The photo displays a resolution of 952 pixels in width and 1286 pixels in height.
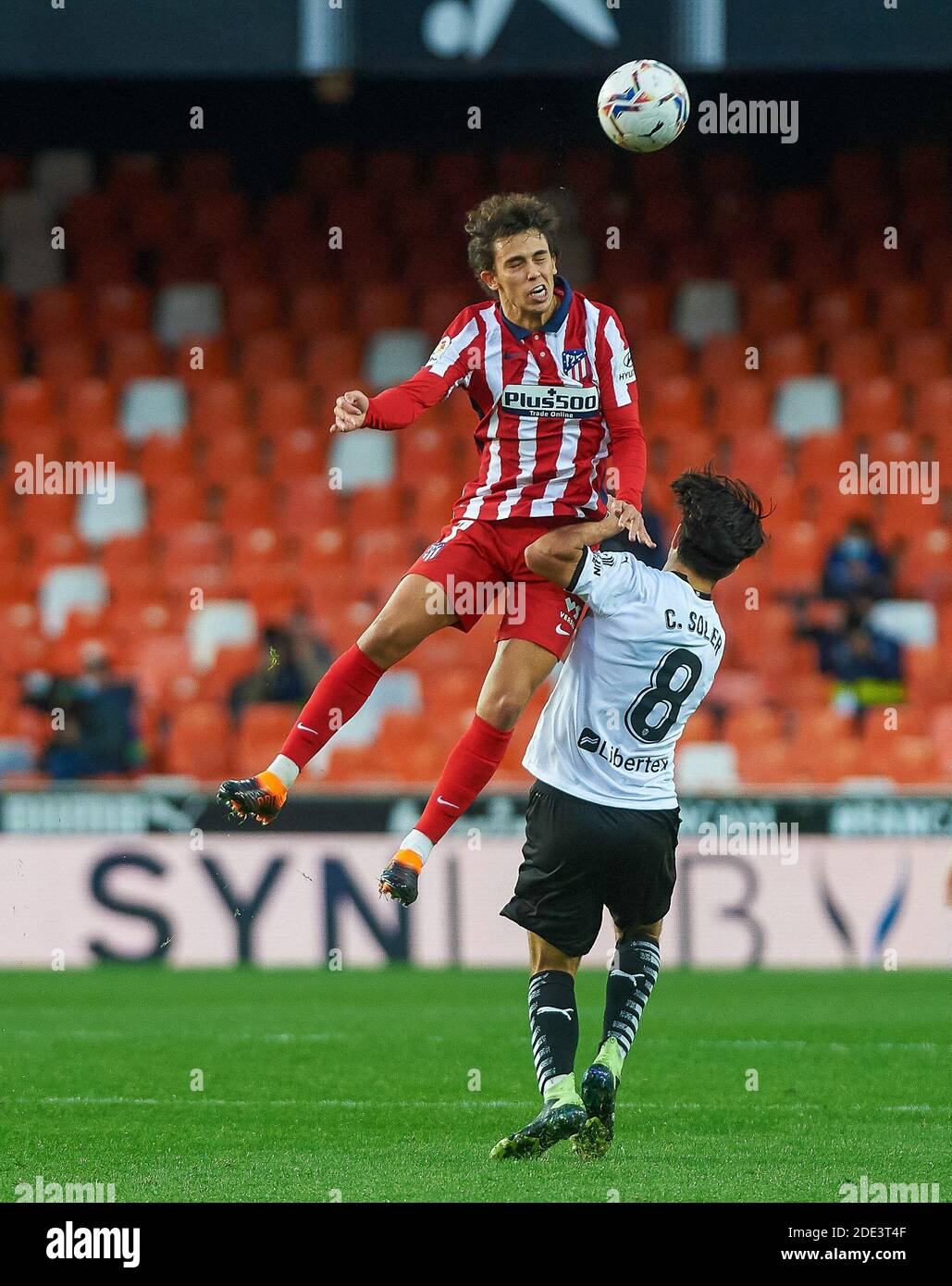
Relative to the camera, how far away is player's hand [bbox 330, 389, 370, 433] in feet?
18.3

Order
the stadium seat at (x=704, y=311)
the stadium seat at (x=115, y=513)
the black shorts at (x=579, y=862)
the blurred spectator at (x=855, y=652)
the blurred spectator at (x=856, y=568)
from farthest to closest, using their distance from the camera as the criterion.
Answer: the stadium seat at (x=704, y=311)
the stadium seat at (x=115, y=513)
the blurred spectator at (x=856, y=568)
the blurred spectator at (x=855, y=652)
the black shorts at (x=579, y=862)

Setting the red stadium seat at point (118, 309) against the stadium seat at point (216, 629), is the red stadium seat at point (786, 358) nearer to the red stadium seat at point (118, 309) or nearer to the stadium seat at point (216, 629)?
the stadium seat at point (216, 629)

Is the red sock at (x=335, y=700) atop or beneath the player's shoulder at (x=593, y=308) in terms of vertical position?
beneath

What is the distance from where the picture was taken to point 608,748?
18.6ft

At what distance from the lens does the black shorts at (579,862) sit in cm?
562

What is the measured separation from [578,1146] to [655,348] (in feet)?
33.9

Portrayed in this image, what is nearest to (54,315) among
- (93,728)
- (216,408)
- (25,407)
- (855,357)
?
(25,407)

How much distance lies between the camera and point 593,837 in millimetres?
5613

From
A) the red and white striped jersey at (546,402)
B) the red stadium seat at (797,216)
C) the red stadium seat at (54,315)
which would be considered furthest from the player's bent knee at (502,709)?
the red stadium seat at (797,216)

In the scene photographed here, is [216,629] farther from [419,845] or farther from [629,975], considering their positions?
[629,975]

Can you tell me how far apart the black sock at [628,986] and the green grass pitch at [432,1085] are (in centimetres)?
33

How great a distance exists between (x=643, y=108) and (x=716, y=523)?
160 cm

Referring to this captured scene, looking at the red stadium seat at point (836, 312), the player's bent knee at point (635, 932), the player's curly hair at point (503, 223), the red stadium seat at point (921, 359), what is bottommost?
the player's bent knee at point (635, 932)

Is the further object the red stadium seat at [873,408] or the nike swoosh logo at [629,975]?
the red stadium seat at [873,408]
